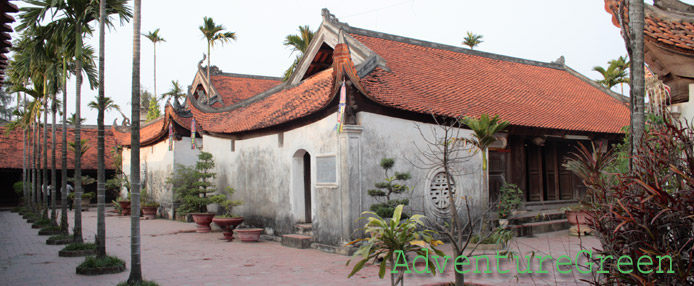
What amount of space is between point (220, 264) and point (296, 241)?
7.42 feet

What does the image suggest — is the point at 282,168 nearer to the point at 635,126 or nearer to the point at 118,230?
the point at 118,230

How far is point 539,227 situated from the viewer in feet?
42.5

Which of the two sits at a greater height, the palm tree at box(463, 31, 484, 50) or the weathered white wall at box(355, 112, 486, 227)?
the palm tree at box(463, 31, 484, 50)

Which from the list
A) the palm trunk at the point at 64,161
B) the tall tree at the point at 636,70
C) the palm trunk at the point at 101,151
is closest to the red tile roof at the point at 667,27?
the tall tree at the point at 636,70

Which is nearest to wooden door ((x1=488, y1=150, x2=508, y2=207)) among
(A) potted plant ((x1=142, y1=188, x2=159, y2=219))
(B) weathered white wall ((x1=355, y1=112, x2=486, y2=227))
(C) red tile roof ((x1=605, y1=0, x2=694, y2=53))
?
(B) weathered white wall ((x1=355, y1=112, x2=486, y2=227))

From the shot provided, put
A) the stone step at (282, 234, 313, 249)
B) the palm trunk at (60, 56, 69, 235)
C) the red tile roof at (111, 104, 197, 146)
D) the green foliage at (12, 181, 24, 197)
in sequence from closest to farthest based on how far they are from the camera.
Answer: the stone step at (282, 234, 313, 249) < the palm trunk at (60, 56, 69, 235) < the red tile roof at (111, 104, 197, 146) < the green foliage at (12, 181, 24, 197)

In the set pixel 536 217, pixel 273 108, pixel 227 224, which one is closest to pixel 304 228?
pixel 227 224

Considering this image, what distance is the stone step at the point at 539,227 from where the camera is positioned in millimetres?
12398

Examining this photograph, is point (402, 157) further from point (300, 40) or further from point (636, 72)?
point (300, 40)

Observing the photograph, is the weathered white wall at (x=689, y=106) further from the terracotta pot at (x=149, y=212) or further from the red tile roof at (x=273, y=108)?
the terracotta pot at (x=149, y=212)

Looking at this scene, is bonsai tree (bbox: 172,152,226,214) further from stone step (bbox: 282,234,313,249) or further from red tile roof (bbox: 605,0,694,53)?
red tile roof (bbox: 605,0,694,53)

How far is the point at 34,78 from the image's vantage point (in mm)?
14820

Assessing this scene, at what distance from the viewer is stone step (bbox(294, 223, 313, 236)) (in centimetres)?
1175

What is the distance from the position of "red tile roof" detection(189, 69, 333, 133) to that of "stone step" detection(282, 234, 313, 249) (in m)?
2.61
